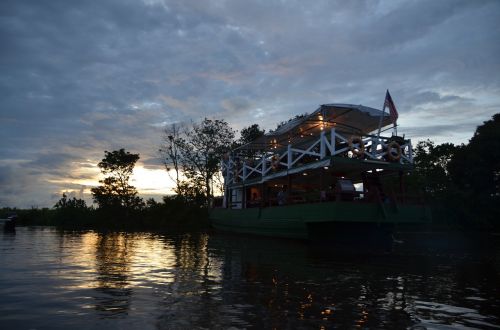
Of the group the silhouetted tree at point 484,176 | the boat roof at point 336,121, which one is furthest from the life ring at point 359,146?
the silhouetted tree at point 484,176

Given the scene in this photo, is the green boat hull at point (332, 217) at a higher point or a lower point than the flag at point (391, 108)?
lower

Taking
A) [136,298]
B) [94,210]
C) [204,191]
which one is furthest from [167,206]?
[136,298]

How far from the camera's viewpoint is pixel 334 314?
20.1 ft

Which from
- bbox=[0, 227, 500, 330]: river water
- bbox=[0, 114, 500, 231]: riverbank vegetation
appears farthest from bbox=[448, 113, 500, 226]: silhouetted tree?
bbox=[0, 227, 500, 330]: river water

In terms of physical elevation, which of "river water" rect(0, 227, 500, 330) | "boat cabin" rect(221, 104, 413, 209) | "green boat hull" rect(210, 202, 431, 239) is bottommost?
"river water" rect(0, 227, 500, 330)

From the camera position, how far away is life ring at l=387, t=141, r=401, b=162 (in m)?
20.3

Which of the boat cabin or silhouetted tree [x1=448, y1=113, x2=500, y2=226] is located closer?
the boat cabin

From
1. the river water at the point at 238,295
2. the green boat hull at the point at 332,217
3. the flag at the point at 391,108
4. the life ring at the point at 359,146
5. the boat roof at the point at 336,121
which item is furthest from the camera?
the boat roof at the point at 336,121

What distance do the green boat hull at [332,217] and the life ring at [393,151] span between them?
2.46 meters

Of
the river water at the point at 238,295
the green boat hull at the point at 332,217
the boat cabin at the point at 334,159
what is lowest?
the river water at the point at 238,295

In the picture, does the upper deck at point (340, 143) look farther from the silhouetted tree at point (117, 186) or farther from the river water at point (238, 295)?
the silhouetted tree at point (117, 186)

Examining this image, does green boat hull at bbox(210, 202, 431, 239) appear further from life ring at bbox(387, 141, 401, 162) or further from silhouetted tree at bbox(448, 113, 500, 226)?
silhouetted tree at bbox(448, 113, 500, 226)

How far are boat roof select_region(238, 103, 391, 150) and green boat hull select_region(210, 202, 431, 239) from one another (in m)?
4.30

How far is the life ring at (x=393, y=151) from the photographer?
66.7 ft
